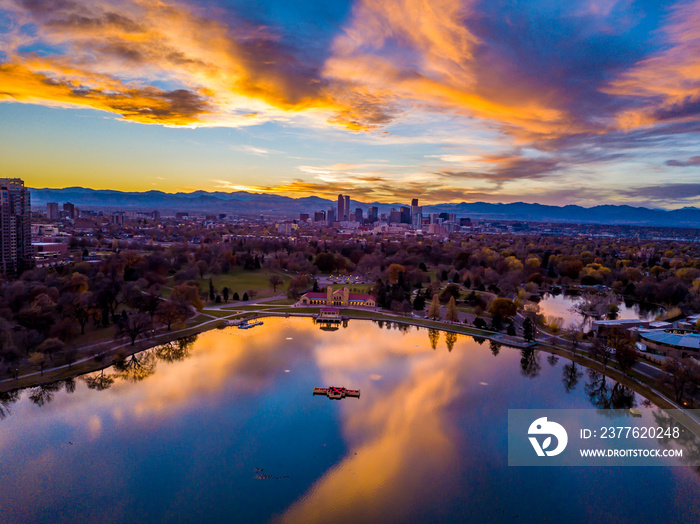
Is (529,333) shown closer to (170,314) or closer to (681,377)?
(681,377)

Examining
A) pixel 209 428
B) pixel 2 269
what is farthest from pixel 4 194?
pixel 209 428

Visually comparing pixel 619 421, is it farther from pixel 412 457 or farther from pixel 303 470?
pixel 303 470

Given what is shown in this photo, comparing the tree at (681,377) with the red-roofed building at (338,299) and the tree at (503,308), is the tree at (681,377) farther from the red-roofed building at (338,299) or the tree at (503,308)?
the red-roofed building at (338,299)

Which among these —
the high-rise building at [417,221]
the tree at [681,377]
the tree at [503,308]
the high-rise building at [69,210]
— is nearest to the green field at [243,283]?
A: the tree at [503,308]

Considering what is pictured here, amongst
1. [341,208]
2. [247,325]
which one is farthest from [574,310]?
[341,208]

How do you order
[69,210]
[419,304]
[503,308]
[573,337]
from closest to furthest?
[573,337]
[503,308]
[419,304]
[69,210]

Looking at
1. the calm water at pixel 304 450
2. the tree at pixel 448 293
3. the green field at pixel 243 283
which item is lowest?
the calm water at pixel 304 450
